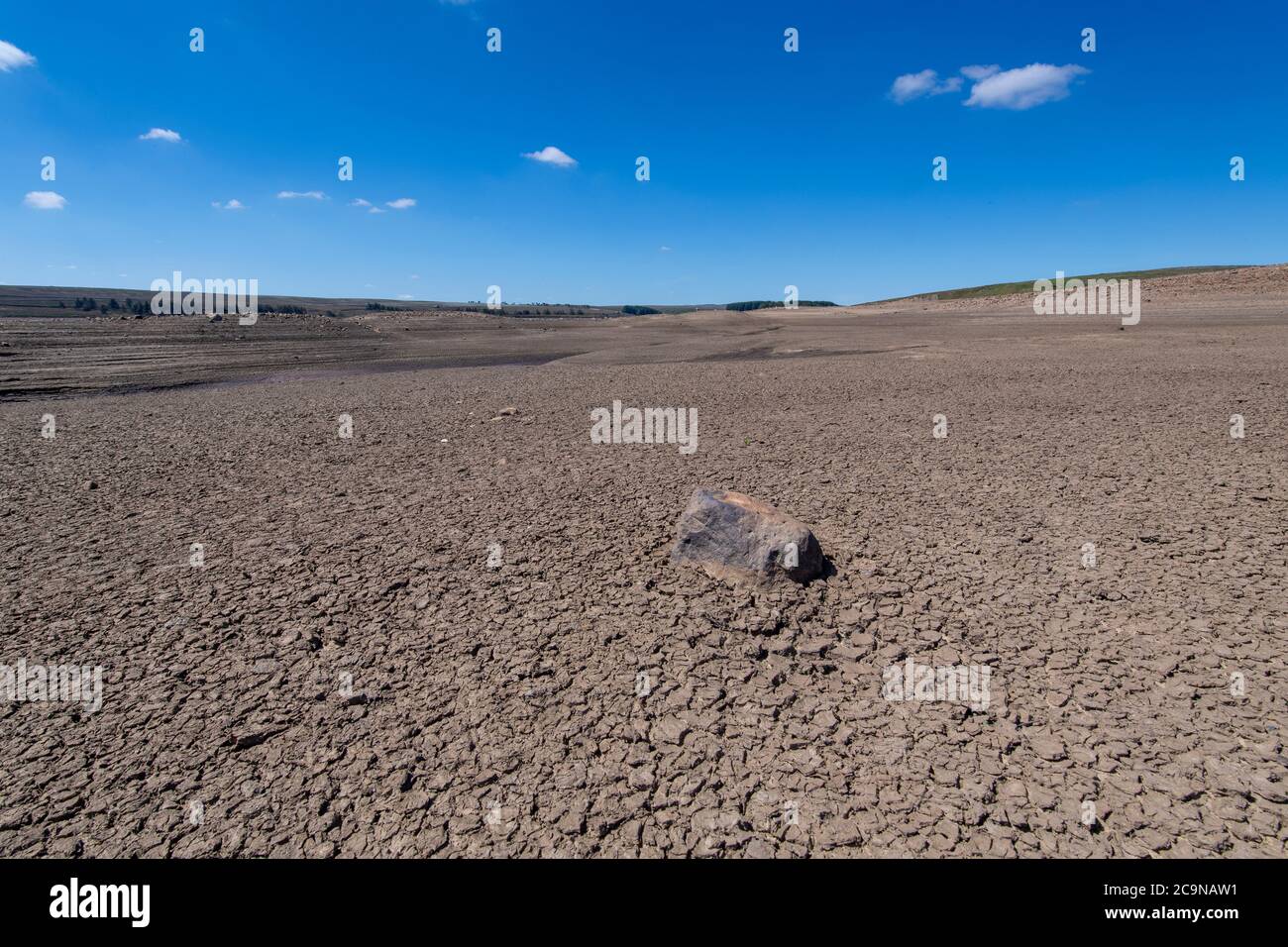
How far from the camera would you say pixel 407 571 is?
178 inches

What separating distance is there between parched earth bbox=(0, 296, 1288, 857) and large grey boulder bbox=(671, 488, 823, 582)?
143 mm

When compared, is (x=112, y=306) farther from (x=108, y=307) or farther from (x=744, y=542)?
(x=744, y=542)

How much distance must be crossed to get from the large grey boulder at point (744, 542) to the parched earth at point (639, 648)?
0.47 ft

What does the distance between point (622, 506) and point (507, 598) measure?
188 centimetres

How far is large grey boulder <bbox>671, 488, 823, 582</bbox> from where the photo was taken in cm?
416

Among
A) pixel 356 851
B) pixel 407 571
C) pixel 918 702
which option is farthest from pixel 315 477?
pixel 918 702

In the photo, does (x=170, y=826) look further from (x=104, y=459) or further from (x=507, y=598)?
(x=104, y=459)

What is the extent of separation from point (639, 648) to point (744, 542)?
1.16m

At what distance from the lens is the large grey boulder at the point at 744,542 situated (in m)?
4.16

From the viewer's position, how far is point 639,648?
3592mm
